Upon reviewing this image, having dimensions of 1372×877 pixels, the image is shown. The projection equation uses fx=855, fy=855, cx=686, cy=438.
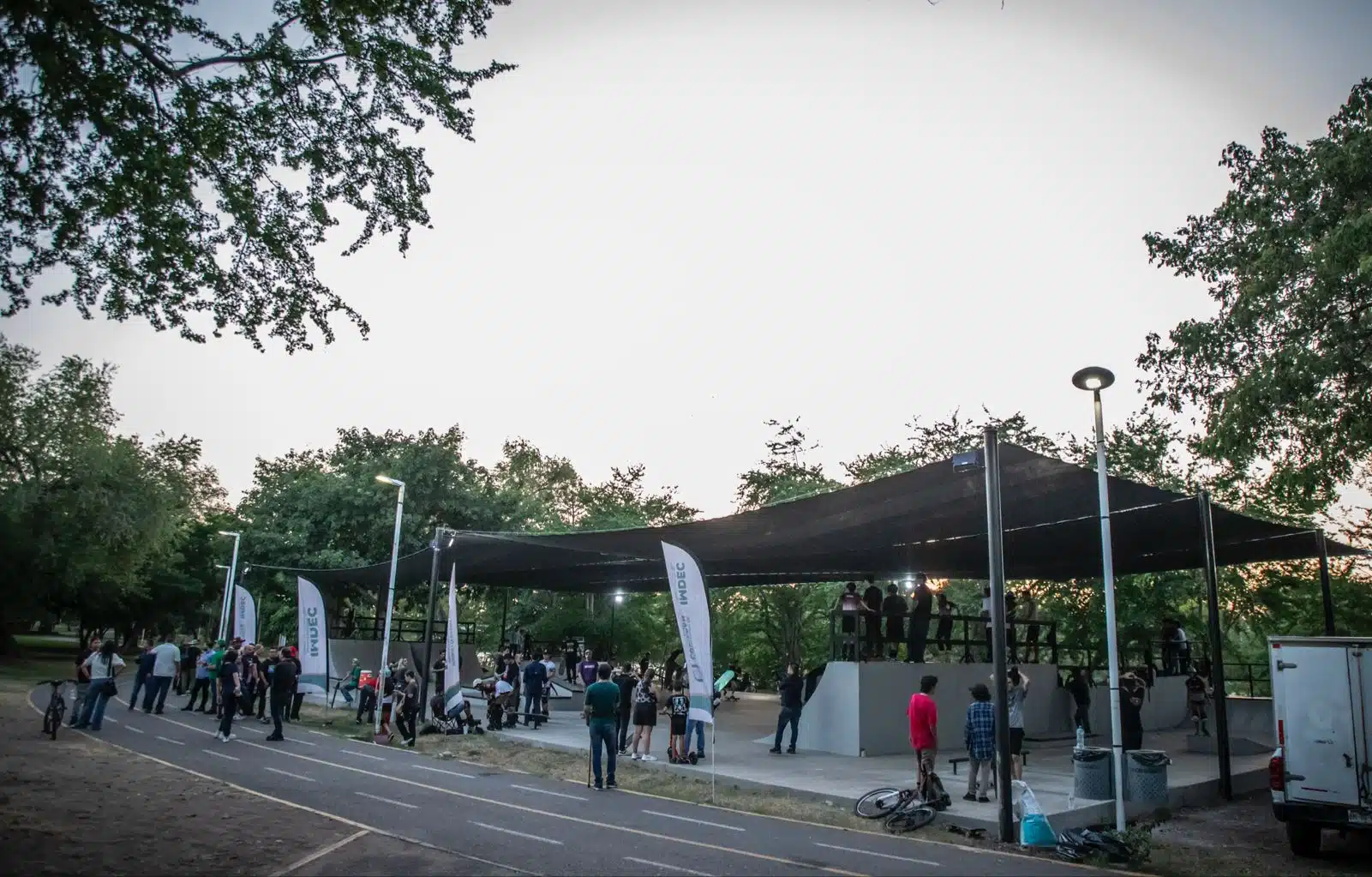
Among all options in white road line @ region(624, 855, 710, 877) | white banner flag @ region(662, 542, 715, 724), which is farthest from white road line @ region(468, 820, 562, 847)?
white banner flag @ region(662, 542, 715, 724)

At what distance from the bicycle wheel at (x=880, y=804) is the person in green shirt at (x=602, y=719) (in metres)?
3.26

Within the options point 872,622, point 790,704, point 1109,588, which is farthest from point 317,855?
point 872,622

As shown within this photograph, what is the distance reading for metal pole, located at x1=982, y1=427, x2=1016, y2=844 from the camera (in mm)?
8703

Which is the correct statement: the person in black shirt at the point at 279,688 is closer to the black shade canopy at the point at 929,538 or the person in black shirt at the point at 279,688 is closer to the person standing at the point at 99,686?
the person standing at the point at 99,686

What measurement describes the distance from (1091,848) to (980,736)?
2.07 metres

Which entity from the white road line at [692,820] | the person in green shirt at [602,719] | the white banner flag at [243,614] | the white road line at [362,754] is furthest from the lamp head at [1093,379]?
the white banner flag at [243,614]

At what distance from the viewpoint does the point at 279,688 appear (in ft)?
50.7

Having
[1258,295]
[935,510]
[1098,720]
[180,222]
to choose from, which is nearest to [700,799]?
[935,510]

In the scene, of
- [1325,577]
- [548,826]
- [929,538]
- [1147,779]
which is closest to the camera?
[548,826]

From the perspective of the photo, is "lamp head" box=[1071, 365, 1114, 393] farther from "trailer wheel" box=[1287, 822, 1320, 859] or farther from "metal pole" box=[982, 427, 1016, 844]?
"trailer wheel" box=[1287, 822, 1320, 859]

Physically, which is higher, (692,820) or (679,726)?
(679,726)

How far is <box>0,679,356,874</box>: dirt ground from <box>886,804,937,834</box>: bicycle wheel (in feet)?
18.1

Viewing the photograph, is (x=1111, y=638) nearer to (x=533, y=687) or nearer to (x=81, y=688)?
(x=533, y=687)

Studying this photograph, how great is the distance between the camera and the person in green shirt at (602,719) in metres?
11.1
